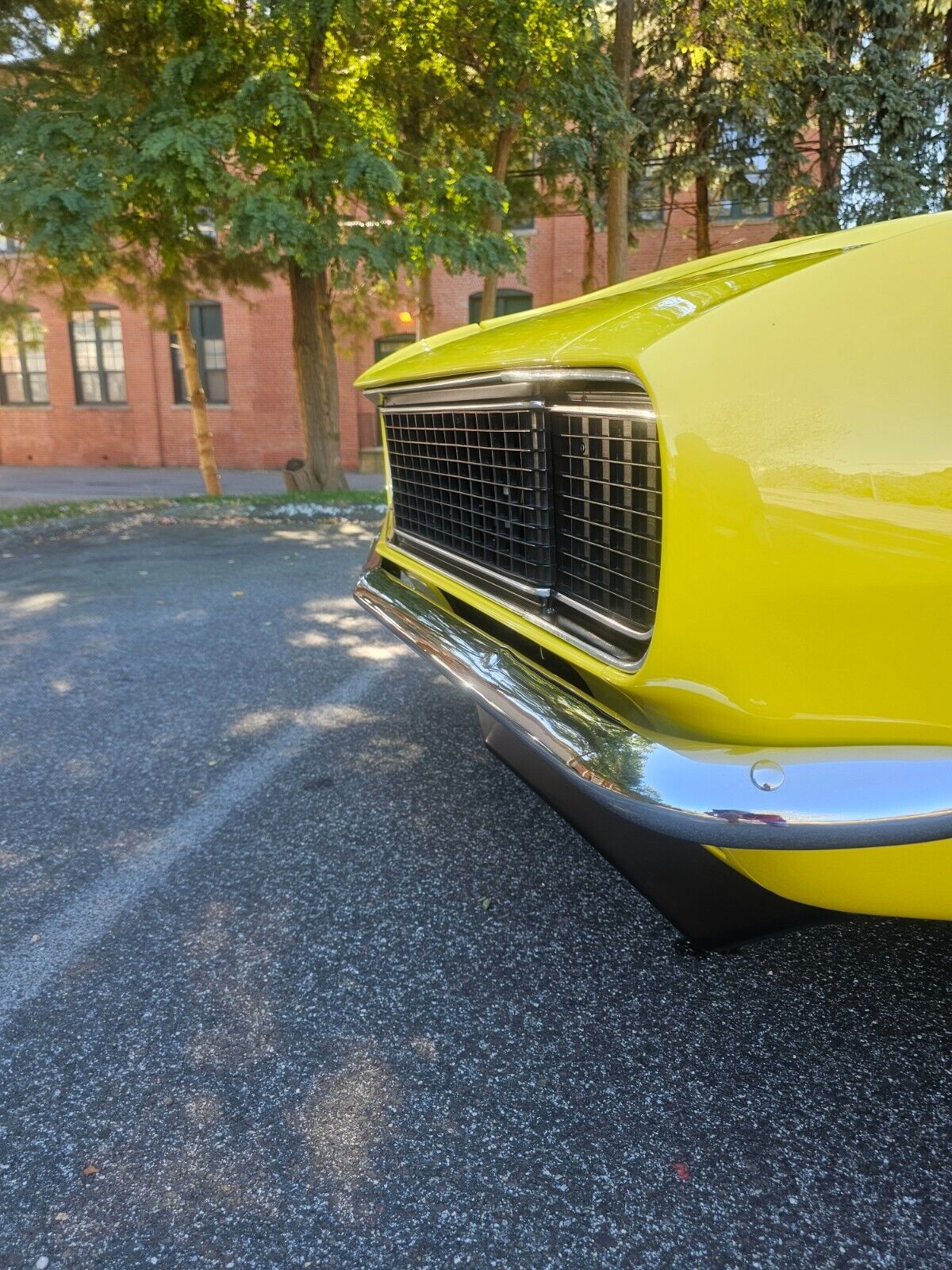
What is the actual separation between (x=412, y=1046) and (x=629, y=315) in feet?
5.09

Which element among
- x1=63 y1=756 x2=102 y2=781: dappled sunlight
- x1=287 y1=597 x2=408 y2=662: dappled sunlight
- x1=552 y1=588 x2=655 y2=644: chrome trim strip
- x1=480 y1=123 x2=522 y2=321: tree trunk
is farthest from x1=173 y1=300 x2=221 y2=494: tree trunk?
x1=552 y1=588 x2=655 y2=644: chrome trim strip

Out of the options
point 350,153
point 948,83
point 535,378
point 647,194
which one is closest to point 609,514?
point 535,378

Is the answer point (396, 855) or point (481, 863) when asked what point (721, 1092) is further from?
point (396, 855)

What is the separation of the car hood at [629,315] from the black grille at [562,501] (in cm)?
10

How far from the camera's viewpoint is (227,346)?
843 inches

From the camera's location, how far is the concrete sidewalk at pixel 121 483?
15.9 m

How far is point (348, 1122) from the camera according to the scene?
5.52ft

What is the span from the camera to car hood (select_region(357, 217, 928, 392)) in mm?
1626

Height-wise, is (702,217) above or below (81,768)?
above

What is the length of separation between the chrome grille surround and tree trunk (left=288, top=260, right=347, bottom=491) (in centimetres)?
887

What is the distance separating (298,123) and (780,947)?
8078 mm

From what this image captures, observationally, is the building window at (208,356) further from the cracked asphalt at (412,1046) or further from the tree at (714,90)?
the cracked asphalt at (412,1046)

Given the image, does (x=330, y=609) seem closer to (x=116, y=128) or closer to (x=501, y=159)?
(x=116, y=128)

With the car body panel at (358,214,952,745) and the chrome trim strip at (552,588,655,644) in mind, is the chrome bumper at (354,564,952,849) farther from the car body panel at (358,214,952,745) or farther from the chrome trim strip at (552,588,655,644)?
the chrome trim strip at (552,588,655,644)
